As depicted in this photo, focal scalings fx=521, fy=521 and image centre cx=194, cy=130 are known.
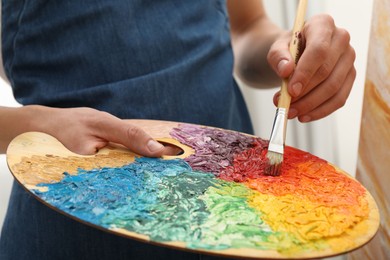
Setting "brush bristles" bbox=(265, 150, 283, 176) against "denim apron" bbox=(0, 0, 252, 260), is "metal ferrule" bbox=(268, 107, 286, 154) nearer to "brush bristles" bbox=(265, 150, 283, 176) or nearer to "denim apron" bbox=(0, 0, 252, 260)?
"brush bristles" bbox=(265, 150, 283, 176)

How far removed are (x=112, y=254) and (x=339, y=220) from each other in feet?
1.17

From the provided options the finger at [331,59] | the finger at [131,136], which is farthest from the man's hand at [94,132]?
the finger at [331,59]

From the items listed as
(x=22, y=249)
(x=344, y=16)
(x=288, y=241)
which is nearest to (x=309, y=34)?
(x=288, y=241)

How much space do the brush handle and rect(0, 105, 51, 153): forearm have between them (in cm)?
31

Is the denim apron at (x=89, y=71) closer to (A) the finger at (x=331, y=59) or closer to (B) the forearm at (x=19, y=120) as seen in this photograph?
(B) the forearm at (x=19, y=120)

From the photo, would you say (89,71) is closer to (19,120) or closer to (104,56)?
(104,56)

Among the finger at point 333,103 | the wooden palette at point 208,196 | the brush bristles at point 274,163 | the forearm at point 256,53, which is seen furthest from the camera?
the forearm at point 256,53

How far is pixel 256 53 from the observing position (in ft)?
3.35

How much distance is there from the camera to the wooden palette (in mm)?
469

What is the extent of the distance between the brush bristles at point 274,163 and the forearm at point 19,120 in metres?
0.30

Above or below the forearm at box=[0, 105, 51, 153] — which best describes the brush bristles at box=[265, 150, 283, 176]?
below

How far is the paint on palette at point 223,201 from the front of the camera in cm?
47

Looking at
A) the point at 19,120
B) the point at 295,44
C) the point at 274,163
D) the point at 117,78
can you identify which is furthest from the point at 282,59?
the point at 19,120

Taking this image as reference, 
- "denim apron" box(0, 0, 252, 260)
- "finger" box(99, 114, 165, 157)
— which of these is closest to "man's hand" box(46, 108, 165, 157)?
"finger" box(99, 114, 165, 157)
